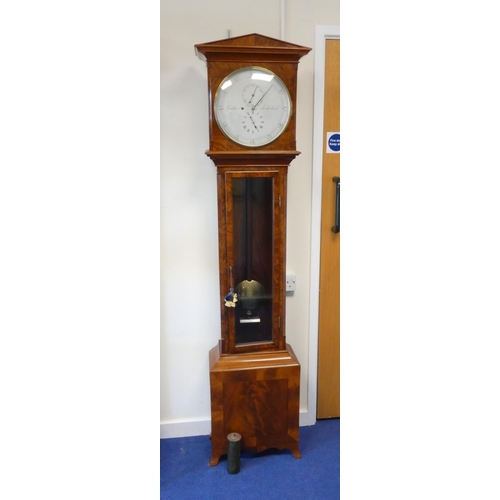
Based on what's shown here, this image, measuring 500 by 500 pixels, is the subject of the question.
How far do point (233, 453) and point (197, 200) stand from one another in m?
1.01

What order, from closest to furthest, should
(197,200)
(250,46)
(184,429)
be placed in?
(250,46)
(197,200)
(184,429)

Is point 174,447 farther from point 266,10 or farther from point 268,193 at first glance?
point 266,10

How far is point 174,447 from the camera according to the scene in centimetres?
181

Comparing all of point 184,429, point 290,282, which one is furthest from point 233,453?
point 290,282

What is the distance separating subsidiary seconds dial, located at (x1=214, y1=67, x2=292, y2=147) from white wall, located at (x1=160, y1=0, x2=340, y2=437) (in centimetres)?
23

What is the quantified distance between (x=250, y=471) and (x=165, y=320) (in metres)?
0.69

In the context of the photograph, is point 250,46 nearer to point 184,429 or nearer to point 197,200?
point 197,200

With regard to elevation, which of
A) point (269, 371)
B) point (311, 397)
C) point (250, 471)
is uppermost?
point (269, 371)

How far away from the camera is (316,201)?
184 centimetres

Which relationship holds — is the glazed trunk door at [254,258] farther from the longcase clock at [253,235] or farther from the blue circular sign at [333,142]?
the blue circular sign at [333,142]

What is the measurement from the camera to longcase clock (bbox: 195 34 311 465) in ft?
4.91

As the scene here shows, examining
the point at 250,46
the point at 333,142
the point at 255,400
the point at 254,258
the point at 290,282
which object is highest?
the point at 250,46

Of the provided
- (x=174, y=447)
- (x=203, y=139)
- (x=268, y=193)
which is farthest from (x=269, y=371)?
(x=203, y=139)
